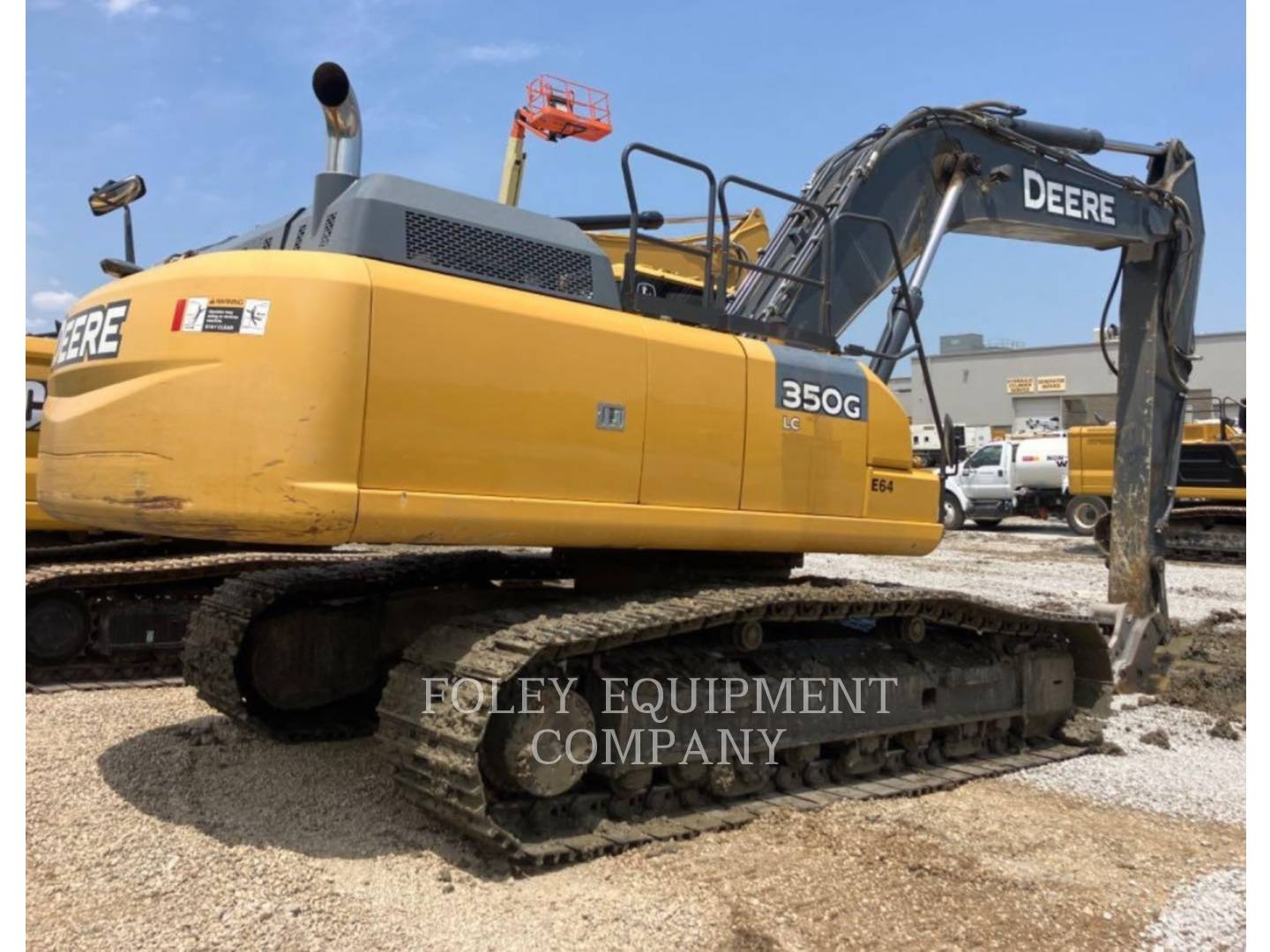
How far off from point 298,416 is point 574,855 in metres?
2.05

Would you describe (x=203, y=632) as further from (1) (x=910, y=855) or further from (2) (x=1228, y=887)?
(2) (x=1228, y=887)

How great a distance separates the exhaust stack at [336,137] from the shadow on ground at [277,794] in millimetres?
2487

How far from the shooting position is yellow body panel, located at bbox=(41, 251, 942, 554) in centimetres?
367

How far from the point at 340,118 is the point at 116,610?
178 inches

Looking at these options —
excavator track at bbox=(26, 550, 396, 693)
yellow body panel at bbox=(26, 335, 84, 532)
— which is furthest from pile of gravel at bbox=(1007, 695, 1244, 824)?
yellow body panel at bbox=(26, 335, 84, 532)

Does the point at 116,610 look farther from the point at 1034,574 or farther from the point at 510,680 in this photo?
the point at 1034,574

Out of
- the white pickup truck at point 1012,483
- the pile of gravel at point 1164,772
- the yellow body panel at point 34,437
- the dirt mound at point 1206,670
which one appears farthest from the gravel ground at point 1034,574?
the yellow body panel at point 34,437

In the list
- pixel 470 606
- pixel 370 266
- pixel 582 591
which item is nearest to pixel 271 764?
pixel 470 606

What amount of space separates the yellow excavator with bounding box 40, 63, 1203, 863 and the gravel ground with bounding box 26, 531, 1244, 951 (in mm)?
269

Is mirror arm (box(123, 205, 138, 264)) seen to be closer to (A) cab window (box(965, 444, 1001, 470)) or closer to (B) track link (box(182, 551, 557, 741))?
(B) track link (box(182, 551, 557, 741))

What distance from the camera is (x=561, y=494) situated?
423cm

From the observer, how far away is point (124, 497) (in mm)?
3801

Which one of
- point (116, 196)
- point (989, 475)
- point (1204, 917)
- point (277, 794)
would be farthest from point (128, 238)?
point (989, 475)

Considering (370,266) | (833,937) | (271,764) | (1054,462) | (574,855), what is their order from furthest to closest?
(1054,462), (271,764), (574,855), (370,266), (833,937)
